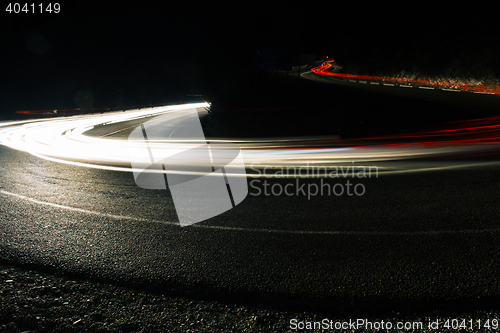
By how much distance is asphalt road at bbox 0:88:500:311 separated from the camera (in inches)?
121

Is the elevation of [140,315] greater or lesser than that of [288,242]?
greater

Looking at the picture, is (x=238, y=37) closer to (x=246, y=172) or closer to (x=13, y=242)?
(x=246, y=172)

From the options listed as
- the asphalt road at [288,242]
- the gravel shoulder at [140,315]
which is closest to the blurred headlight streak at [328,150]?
the asphalt road at [288,242]

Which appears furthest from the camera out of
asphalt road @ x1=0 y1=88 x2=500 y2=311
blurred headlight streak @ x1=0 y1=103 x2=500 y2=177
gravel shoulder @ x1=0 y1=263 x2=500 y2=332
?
blurred headlight streak @ x1=0 y1=103 x2=500 y2=177

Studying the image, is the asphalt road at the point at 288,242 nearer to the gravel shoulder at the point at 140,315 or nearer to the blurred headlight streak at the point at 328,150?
the gravel shoulder at the point at 140,315

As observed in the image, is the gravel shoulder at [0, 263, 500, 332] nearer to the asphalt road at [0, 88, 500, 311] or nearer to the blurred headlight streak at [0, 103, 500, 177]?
the asphalt road at [0, 88, 500, 311]

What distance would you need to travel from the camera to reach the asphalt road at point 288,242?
3.07 meters

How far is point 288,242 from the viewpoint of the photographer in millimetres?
4039

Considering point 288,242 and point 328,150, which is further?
point 328,150

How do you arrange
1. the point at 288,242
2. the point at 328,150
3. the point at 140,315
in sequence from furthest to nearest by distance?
the point at 328,150 → the point at 288,242 → the point at 140,315

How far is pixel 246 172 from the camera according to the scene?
294 inches

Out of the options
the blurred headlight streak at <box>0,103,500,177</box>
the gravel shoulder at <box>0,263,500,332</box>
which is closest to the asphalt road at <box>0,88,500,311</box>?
the gravel shoulder at <box>0,263,500,332</box>

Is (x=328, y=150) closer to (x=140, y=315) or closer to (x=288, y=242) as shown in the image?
(x=288, y=242)

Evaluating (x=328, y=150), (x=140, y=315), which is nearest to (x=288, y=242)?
(x=140, y=315)
